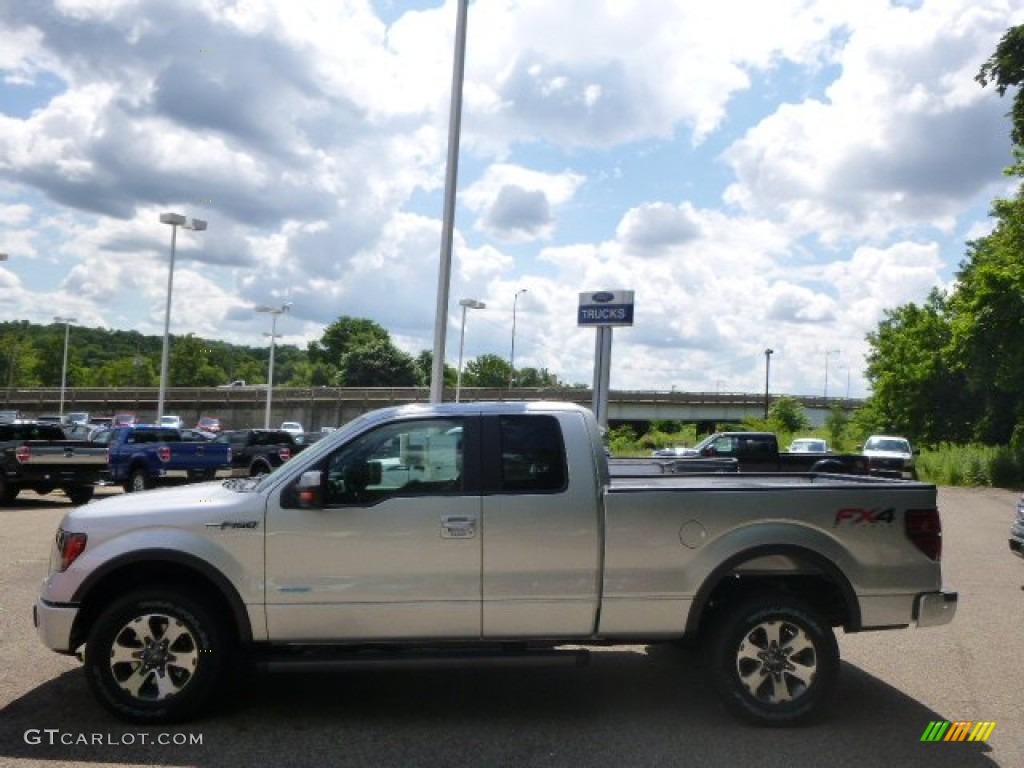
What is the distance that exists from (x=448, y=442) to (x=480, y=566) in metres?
0.80

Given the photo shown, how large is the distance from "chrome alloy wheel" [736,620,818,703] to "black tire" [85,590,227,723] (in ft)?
10.3

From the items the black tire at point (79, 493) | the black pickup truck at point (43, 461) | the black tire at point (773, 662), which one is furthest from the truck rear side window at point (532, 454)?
the black tire at point (79, 493)

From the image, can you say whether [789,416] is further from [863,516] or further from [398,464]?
[398,464]

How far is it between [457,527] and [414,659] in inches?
31.4

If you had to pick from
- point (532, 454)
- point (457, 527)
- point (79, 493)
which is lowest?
point (79, 493)

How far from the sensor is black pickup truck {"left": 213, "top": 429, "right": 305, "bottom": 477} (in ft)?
92.1

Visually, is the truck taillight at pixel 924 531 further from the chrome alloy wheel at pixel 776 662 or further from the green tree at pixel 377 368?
the green tree at pixel 377 368

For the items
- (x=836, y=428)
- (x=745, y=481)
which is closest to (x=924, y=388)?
(x=836, y=428)

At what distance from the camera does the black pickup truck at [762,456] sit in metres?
22.2

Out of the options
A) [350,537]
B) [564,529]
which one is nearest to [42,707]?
[350,537]

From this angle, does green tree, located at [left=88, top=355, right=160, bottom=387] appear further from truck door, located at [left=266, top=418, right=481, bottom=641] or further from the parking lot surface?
truck door, located at [left=266, top=418, right=481, bottom=641]

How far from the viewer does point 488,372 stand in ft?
421

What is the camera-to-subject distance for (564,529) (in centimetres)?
574

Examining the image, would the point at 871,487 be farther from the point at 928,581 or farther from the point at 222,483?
the point at 222,483
